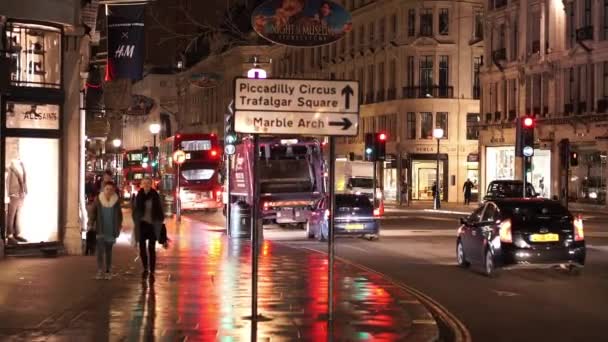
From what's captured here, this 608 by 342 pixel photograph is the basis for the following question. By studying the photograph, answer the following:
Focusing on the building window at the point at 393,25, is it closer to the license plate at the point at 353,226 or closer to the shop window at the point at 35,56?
the license plate at the point at 353,226

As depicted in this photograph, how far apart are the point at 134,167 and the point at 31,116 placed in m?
52.2

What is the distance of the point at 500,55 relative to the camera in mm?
63531

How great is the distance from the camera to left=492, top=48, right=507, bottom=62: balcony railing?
207 feet

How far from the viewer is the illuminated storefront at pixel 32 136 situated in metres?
20.9

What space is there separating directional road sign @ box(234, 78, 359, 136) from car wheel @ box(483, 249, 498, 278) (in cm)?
807

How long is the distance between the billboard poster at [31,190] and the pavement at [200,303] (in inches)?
34.5

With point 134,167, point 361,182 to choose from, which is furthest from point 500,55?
point 134,167

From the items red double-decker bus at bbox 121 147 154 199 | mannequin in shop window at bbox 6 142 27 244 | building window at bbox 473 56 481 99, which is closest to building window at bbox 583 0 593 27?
building window at bbox 473 56 481 99

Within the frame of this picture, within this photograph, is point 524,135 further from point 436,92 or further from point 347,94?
point 436,92

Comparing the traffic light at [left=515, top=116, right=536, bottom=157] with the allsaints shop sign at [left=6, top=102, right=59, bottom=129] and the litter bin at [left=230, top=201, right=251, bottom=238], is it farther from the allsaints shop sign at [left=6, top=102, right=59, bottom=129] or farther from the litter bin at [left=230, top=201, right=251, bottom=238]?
the allsaints shop sign at [left=6, top=102, right=59, bottom=129]

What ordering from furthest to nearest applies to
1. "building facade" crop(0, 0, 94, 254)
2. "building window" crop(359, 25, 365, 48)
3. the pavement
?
"building window" crop(359, 25, 365, 48), "building facade" crop(0, 0, 94, 254), the pavement

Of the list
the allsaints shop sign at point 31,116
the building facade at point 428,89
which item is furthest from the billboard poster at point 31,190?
the building facade at point 428,89

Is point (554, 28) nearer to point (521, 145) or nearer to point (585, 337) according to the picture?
point (521, 145)

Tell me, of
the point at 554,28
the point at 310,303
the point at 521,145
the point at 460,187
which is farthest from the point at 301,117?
the point at 460,187
